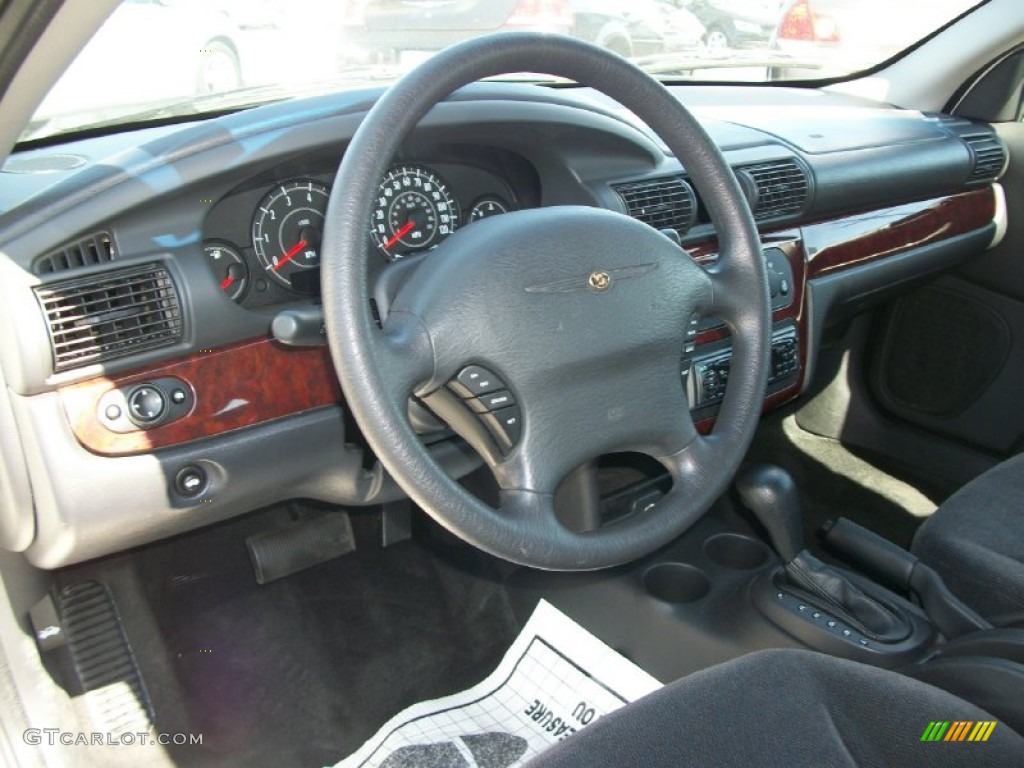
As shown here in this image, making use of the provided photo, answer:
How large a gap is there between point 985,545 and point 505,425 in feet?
2.87

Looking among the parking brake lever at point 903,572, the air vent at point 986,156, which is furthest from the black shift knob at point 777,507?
the air vent at point 986,156

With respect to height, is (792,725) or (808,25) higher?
(808,25)

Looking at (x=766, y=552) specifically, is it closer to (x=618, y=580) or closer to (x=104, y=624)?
(x=618, y=580)

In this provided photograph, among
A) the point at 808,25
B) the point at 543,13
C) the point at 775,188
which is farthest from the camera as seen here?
the point at 808,25

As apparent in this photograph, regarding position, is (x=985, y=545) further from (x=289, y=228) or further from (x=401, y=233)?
(x=289, y=228)

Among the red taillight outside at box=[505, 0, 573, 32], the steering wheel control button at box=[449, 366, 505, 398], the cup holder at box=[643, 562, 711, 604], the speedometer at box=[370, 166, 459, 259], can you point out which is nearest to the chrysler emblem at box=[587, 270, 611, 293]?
the steering wheel control button at box=[449, 366, 505, 398]

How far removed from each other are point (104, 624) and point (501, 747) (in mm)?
750

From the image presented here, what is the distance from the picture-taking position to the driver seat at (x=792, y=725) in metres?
1.01

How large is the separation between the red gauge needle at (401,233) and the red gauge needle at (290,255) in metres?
0.12

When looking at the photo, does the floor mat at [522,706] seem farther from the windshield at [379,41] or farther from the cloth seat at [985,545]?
the windshield at [379,41]

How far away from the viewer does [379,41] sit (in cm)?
211

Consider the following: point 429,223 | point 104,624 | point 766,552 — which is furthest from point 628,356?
point 104,624

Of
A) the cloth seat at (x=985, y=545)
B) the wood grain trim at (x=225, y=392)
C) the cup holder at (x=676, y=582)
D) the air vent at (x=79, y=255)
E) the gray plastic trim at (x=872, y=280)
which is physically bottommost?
the cup holder at (x=676, y=582)

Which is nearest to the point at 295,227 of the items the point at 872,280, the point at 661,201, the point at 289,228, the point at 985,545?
the point at 289,228
